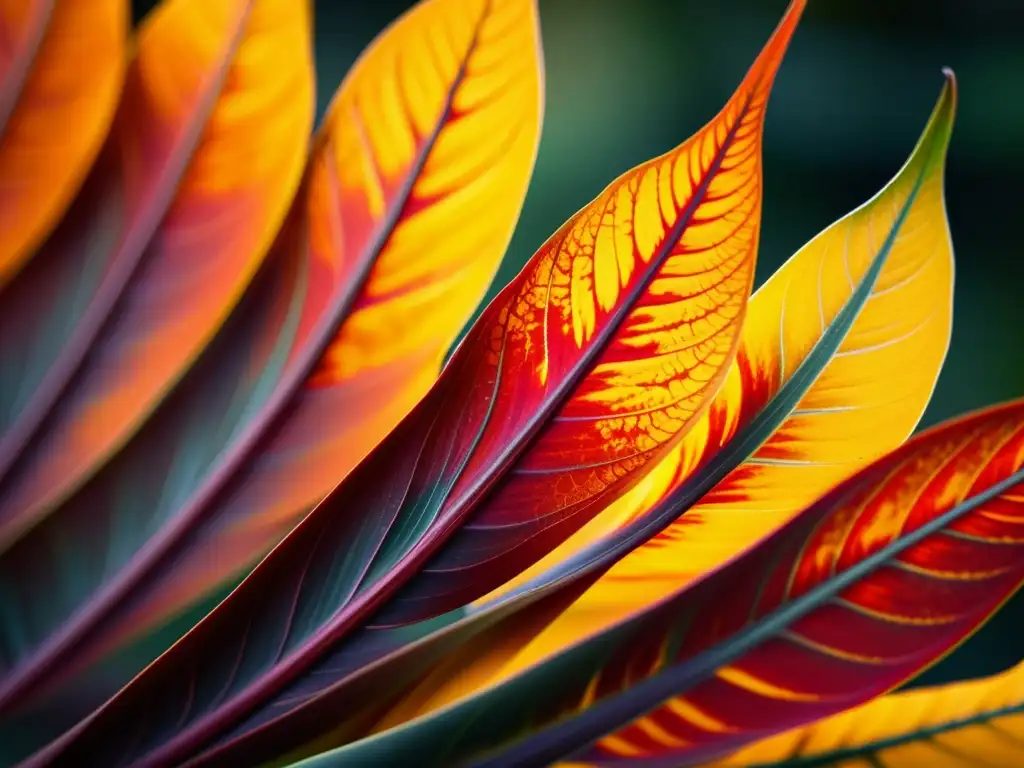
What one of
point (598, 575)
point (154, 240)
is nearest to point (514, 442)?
point (598, 575)

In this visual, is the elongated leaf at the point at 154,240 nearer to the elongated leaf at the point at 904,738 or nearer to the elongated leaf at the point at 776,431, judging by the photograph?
the elongated leaf at the point at 776,431

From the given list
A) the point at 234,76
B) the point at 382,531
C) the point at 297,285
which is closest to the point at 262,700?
the point at 382,531

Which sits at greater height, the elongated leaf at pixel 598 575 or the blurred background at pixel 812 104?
the blurred background at pixel 812 104

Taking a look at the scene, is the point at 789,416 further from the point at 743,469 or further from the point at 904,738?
the point at 904,738

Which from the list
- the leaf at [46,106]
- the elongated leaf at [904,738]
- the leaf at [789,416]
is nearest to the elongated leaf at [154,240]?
the leaf at [46,106]

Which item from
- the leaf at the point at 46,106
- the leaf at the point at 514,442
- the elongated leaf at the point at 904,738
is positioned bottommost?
the elongated leaf at the point at 904,738
